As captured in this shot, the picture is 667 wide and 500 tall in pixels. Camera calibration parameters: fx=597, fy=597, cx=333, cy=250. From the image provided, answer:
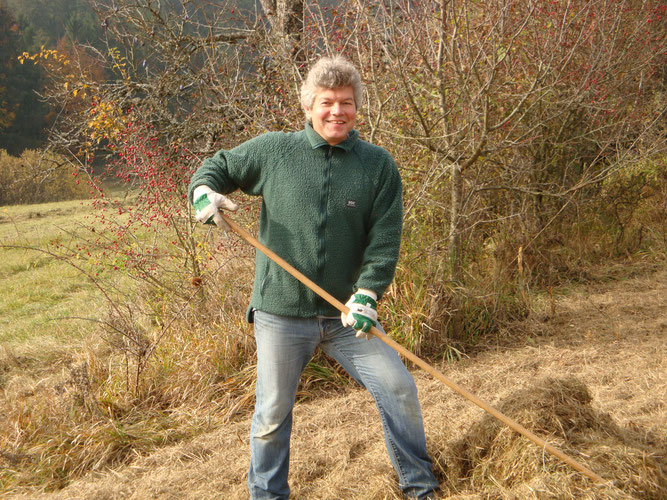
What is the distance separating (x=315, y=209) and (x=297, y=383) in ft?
2.59

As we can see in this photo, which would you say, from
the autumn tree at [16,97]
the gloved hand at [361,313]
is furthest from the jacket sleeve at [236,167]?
the autumn tree at [16,97]

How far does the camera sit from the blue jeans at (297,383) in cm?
259

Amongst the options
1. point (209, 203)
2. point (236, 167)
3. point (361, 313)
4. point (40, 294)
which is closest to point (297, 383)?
point (361, 313)

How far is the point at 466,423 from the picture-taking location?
342 cm

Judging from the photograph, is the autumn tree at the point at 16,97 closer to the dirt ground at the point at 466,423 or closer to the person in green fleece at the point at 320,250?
the dirt ground at the point at 466,423

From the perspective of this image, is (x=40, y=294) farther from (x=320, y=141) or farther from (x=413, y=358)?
(x=413, y=358)

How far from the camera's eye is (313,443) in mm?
3713

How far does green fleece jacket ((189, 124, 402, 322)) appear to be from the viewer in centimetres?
264

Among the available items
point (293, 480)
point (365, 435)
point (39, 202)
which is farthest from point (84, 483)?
point (39, 202)

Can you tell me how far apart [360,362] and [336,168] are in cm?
87

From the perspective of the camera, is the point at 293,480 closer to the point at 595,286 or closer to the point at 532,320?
the point at 532,320

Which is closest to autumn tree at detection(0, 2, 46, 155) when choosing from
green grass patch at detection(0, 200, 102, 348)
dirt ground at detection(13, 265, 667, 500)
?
green grass patch at detection(0, 200, 102, 348)

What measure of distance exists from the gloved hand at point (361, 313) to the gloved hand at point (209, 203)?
649 mm

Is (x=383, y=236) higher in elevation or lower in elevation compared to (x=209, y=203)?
lower
